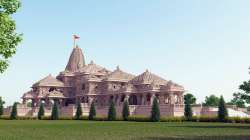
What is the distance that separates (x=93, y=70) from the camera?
88.9 meters

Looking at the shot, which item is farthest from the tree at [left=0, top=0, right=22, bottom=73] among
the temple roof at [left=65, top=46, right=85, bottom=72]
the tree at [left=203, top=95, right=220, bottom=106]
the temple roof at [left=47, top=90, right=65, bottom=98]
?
the tree at [left=203, top=95, right=220, bottom=106]

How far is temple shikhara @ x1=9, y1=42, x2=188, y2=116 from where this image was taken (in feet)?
230

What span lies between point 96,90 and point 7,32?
61.2m

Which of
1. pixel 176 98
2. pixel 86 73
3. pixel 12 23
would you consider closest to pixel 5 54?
pixel 12 23

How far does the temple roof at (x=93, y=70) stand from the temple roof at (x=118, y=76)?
222 inches

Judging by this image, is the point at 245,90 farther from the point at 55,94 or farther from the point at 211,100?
the point at 211,100

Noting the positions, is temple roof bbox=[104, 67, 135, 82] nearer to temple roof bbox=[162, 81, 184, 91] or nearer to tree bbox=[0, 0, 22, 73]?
temple roof bbox=[162, 81, 184, 91]

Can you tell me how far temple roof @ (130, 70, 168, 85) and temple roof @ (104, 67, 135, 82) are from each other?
4303 mm

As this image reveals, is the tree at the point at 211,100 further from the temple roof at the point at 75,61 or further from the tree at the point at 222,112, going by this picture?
the tree at the point at 222,112

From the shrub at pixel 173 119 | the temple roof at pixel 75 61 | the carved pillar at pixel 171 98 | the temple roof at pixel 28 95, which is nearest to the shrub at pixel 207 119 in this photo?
the shrub at pixel 173 119

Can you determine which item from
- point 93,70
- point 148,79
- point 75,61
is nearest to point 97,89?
point 93,70

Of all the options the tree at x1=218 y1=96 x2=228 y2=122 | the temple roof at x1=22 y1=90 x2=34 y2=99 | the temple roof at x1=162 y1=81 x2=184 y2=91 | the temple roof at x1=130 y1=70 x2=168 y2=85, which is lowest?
the tree at x1=218 y1=96 x2=228 y2=122

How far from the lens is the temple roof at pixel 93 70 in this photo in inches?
3469

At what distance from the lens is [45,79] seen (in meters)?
89.3
